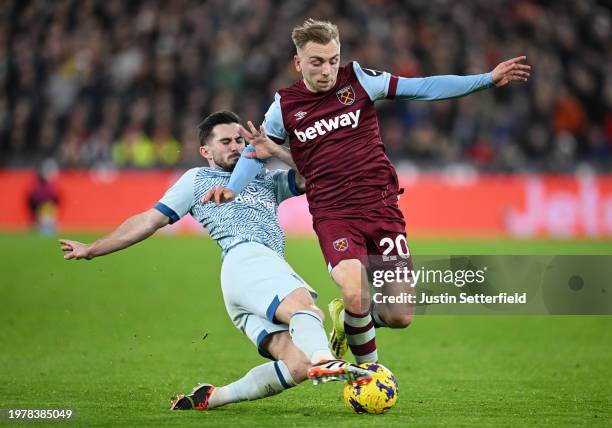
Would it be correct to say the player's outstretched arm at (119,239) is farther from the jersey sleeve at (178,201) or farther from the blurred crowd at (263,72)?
the blurred crowd at (263,72)

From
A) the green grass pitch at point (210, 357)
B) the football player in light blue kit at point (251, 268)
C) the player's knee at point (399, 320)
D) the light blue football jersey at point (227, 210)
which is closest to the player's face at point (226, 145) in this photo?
the football player in light blue kit at point (251, 268)

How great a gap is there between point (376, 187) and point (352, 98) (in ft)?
2.00

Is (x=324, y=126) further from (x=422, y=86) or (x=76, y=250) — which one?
(x=76, y=250)

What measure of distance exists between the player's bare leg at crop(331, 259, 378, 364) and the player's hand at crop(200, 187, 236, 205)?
0.85 metres

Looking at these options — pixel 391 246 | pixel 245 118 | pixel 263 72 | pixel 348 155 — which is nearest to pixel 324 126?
pixel 348 155

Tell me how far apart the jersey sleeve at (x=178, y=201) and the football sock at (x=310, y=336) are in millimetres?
1096

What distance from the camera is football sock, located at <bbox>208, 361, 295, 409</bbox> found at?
6.32 metres

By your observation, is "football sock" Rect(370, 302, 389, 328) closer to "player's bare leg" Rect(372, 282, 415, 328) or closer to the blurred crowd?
"player's bare leg" Rect(372, 282, 415, 328)

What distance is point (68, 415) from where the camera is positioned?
622 centimetres

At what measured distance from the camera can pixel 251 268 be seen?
651cm

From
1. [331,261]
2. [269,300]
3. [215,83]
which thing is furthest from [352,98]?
[215,83]

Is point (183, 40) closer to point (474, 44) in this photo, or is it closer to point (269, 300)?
point (474, 44)

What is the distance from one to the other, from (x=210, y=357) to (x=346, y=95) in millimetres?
3105

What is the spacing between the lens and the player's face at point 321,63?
22.7 feet
